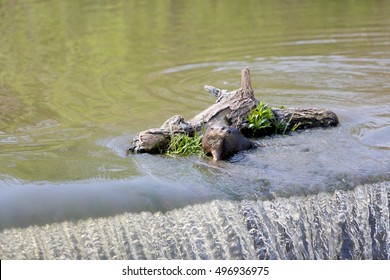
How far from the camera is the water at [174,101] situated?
20.0ft

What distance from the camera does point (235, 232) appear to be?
5969mm

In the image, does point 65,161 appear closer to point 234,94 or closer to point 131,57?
point 234,94

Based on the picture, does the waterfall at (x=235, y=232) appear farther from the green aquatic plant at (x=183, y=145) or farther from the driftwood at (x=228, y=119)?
the driftwood at (x=228, y=119)

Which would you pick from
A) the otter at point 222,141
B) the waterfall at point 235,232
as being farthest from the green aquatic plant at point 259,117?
the waterfall at point 235,232

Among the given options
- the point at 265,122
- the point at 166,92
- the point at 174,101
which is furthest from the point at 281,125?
the point at 166,92

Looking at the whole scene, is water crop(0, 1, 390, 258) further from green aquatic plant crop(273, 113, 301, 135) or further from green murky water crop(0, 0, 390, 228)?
green aquatic plant crop(273, 113, 301, 135)

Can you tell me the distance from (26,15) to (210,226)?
13.2m

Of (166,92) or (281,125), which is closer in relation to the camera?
(281,125)

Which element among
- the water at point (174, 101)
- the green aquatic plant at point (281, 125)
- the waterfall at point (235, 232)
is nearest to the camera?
the waterfall at point (235, 232)

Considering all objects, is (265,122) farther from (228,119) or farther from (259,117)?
(228,119)

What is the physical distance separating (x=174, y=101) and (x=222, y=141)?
3.07 metres

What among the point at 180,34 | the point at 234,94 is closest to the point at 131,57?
the point at 180,34

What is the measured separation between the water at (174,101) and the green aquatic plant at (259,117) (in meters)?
A: 0.14

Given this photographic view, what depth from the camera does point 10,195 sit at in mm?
6145
